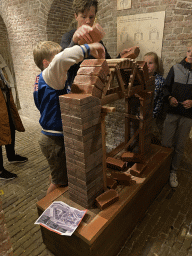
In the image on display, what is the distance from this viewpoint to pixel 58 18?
17.5 feet

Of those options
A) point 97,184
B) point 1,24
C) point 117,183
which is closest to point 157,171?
point 117,183

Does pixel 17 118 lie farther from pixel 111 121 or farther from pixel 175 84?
pixel 175 84

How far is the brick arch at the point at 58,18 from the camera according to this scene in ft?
16.3

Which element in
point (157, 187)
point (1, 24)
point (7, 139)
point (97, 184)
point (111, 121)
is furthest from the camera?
point (1, 24)

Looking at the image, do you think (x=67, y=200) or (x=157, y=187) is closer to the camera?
(x=67, y=200)

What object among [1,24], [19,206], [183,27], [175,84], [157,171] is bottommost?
[19,206]

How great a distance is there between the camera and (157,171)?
2.87 meters

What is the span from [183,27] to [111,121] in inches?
97.2

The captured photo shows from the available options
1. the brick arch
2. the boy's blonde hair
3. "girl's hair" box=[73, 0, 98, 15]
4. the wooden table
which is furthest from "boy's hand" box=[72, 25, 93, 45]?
the brick arch

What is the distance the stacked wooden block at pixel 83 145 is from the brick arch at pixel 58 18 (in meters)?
4.27

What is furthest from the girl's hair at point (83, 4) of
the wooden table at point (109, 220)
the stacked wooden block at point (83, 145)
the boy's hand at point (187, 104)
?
the wooden table at point (109, 220)

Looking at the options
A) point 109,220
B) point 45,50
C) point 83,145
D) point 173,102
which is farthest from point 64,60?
point 173,102

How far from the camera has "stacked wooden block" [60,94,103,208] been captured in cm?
179

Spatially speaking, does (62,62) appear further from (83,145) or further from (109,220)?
(109,220)
